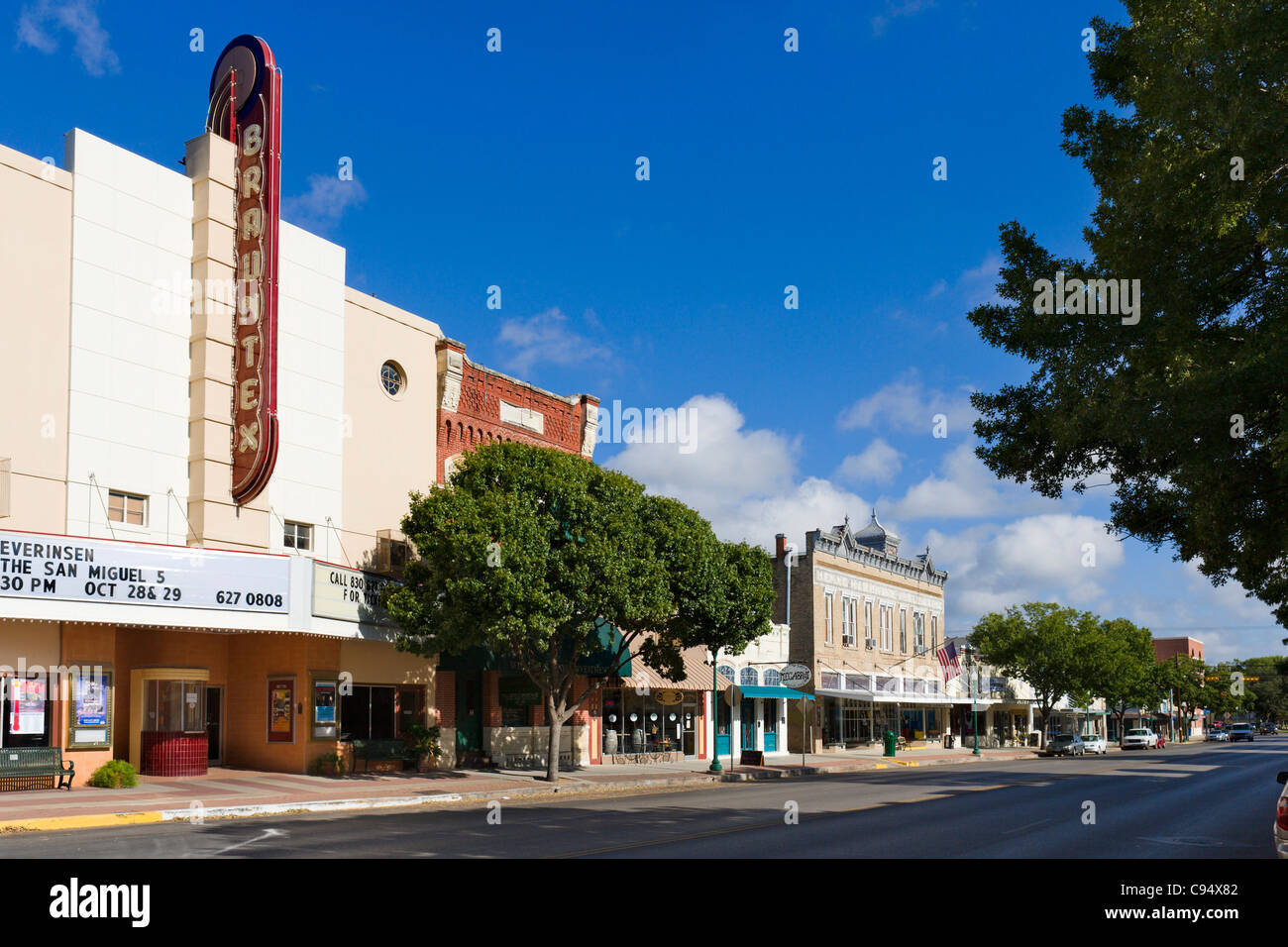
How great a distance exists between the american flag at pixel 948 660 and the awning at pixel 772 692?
10.8 m

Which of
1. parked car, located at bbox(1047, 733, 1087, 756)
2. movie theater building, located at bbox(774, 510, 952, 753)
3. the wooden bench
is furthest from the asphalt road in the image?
parked car, located at bbox(1047, 733, 1087, 756)

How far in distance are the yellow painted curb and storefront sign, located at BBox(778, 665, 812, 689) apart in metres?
29.1

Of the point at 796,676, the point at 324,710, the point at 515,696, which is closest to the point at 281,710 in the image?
the point at 324,710

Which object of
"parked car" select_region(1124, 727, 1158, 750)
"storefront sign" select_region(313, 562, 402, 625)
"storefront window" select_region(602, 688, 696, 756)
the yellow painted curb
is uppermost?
"storefront sign" select_region(313, 562, 402, 625)

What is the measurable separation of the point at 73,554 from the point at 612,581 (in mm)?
12138

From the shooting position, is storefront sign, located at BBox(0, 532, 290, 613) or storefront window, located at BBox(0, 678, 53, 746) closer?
storefront sign, located at BBox(0, 532, 290, 613)

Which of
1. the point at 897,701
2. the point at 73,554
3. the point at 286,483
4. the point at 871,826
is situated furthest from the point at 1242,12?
the point at 897,701

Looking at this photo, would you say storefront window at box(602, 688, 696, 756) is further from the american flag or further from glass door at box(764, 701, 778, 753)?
the american flag

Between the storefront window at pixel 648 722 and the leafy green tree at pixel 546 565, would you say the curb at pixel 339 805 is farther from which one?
the storefront window at pixel 648 722

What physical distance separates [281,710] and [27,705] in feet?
22.1

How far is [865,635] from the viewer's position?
5728cm

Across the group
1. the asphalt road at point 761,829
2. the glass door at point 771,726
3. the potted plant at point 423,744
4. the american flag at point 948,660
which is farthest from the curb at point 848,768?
the potted plant at point 423,744

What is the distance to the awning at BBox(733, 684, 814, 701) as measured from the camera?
44981 millimetres

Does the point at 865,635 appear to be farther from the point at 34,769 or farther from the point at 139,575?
the point at 34,769
